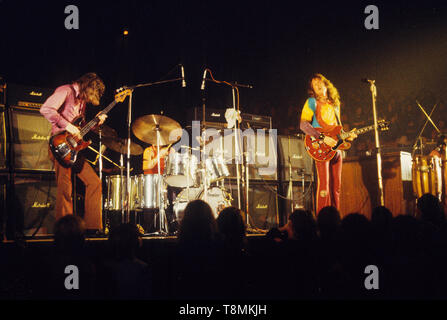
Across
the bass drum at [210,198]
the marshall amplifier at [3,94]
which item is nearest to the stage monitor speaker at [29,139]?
the marshall amplifier at [3,94]

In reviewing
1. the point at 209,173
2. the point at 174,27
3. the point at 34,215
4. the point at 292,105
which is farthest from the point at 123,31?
the point at 292,105

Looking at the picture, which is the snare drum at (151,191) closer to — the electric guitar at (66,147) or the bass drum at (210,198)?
the bass drum at (210,198)

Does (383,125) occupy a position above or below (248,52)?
below

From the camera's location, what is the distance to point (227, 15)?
25.2 feet

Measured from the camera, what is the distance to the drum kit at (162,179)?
629 centimetres

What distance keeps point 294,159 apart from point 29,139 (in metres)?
4.81

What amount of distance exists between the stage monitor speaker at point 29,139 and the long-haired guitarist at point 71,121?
529 mm

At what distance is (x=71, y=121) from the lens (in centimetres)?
528

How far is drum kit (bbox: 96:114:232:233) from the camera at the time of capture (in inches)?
248

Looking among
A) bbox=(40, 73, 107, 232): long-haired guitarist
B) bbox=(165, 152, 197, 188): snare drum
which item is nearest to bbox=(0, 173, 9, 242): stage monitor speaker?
bbox=(40, 73, 107, 232): long-haired guitarist

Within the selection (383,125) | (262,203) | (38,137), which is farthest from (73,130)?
(383,125)

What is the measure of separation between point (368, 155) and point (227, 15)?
12.4 feet

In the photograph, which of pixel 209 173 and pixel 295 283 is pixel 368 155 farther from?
pixel 295 283

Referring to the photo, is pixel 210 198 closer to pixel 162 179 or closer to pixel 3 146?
pixel 162 179
